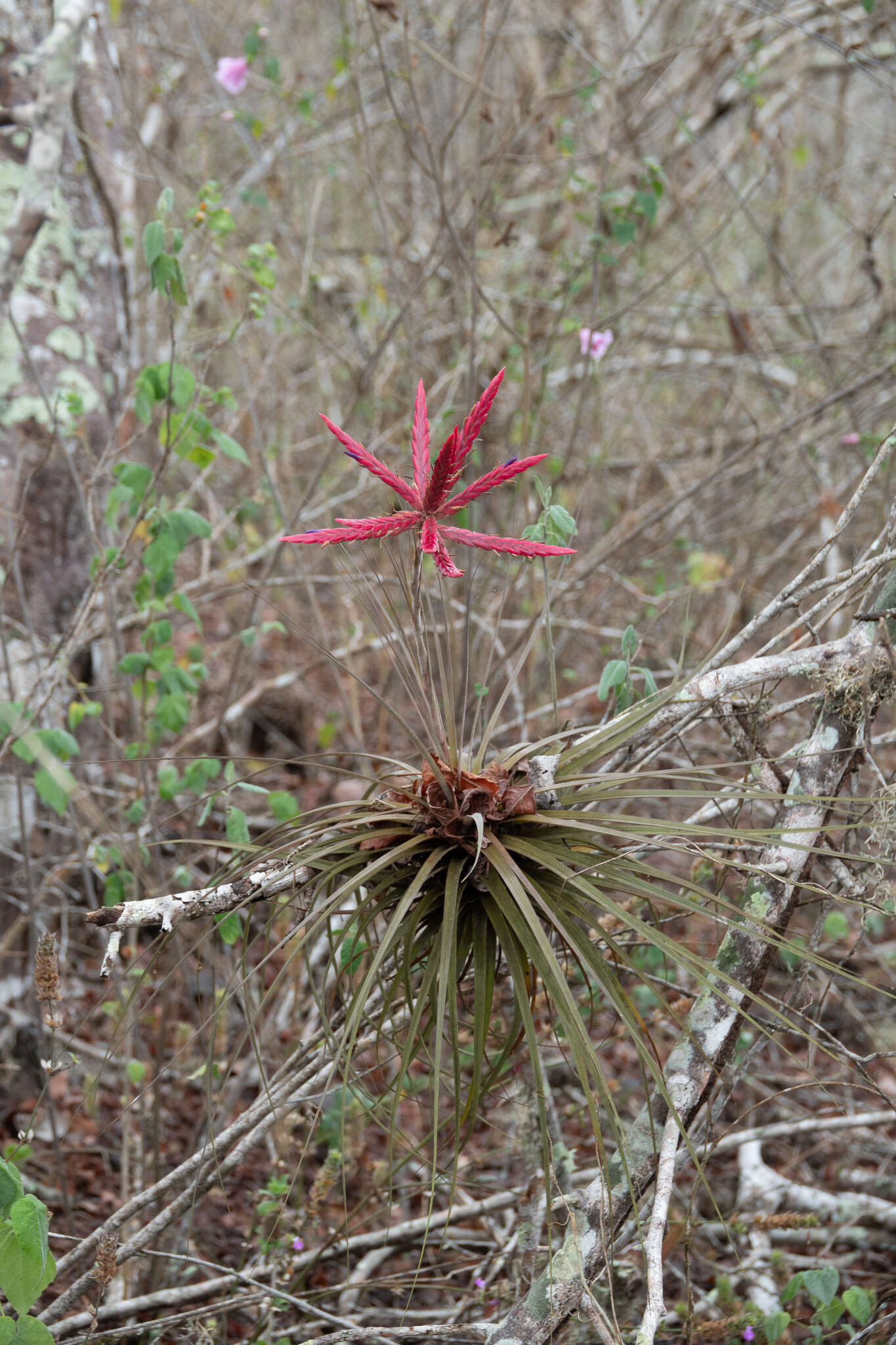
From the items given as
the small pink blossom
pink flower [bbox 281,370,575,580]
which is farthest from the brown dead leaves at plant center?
the small pink blossom

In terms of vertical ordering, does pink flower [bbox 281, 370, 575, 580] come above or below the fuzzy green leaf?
above

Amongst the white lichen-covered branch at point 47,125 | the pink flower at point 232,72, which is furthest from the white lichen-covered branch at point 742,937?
the pink flower at point 232,72

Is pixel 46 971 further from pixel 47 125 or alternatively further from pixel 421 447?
pixel 47 125

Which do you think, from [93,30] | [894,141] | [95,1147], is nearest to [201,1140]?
[95,1147]

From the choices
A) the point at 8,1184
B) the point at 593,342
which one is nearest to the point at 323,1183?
the point at 8,1184

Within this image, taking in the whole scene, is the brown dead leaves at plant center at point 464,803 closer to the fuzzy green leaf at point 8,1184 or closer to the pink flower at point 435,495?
the pink flower at point 435,495

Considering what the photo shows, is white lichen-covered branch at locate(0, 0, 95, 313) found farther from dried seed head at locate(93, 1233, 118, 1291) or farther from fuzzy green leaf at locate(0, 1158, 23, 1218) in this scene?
dried seed head at locate(93, 1233, 118, 1291)

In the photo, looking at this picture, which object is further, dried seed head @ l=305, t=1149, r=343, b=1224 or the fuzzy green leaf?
dried seed head @ l=305, t=1149, r=343, b=1224
